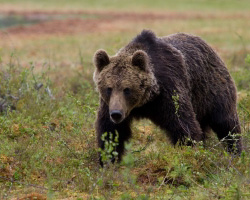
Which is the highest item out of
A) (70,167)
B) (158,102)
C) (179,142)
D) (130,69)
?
(130,69)

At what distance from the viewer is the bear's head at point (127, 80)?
573 centimetres

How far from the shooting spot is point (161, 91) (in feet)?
19.7

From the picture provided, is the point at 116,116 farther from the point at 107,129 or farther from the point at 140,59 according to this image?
the point at 140,59

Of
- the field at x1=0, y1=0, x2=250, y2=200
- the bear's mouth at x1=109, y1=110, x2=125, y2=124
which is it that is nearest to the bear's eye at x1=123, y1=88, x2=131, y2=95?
the bear's mouth at x1=109, y1=110, x2=125, y2=124

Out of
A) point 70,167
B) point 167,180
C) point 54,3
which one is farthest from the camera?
point 54,3

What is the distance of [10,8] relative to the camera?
41.0 metres

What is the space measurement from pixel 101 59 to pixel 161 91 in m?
0.88

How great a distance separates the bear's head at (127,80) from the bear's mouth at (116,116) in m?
0.10

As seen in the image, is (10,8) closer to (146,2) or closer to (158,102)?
(146,2)

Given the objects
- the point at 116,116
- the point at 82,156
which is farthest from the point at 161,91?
the point at 82,156

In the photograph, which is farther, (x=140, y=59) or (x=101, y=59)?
(x=101, y=59)

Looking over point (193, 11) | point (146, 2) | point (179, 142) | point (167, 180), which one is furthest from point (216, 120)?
point (146, 2)

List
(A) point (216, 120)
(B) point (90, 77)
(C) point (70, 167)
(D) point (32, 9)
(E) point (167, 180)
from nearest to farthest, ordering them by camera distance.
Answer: (E) point (167, 180)
(C) point (70, 167)
(A) point (216, 120)
(B) point (90, 77)
(D) point (32, 9)

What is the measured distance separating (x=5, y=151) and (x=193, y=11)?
36.6 meters
